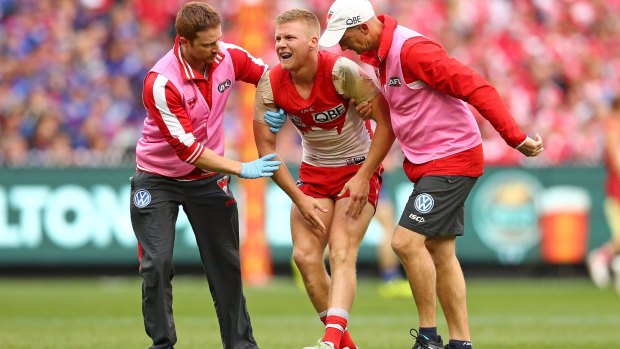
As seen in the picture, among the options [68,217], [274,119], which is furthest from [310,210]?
[68,217]

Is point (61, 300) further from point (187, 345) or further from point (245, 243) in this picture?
point (187, 345)

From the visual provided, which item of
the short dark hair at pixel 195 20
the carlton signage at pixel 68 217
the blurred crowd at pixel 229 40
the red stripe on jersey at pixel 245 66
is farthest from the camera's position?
the blurred crowd at pixel 229 40

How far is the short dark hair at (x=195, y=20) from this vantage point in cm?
866

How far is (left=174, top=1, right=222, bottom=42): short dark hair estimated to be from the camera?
8664 mm

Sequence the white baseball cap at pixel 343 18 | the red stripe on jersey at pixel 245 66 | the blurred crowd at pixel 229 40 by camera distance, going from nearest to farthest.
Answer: the white baseball cap at pixel 343 18 < the red stripe on jersey at pixel 245 66 < the blurred crowd at pixel 229 40

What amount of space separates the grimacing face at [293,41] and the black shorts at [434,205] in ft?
4.28

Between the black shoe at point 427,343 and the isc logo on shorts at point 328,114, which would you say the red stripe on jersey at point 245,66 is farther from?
the black shoe at point 427,343

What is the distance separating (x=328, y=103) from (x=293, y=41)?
1.82 ft

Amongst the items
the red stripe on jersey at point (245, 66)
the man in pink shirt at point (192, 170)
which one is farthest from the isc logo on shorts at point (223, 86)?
the red stripe on jersey at point (245, 66)

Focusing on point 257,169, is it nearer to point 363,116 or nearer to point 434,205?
point 363,116

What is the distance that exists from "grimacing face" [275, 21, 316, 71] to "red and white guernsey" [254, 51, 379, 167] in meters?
0.26

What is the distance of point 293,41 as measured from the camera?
29.0 feet

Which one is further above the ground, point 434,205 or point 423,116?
point 423,116

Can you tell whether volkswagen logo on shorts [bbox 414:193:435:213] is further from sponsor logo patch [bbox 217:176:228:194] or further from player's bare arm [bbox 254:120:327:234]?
sponsor logo patch [bbox 217:176:228:194]
